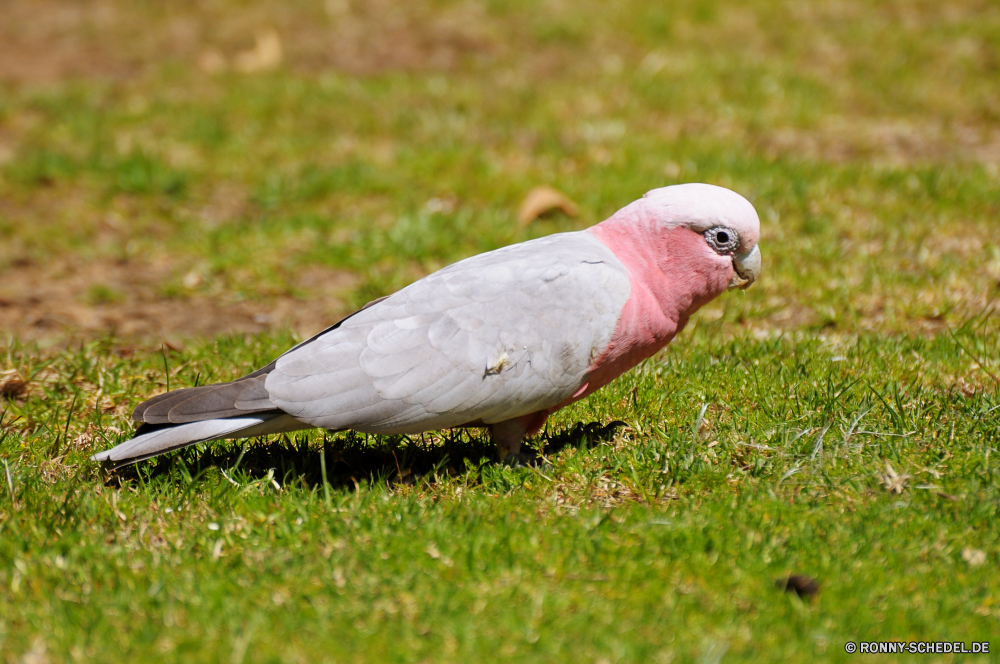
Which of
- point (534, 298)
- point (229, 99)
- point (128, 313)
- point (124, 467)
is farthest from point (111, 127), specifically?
point (534, 298)

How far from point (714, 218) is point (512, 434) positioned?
1.00 m

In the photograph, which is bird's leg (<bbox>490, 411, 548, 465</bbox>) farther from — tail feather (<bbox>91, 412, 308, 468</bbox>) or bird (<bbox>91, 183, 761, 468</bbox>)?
tail feather (<bbox>91, 412, 308, 468</bbox>)

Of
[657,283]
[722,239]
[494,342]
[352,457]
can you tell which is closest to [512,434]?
[494,342]

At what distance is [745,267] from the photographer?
122 inches

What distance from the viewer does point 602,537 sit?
8.58 feet

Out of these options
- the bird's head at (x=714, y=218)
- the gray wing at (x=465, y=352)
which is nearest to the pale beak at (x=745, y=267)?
the bird's head at (x=714, y=218)

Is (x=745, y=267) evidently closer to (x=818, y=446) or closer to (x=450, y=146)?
(x=818, y=446)

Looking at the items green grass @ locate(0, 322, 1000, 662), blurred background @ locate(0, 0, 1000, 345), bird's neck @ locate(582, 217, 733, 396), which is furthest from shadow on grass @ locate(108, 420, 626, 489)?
Answer: blurred background @ locate(0, 0, 1000, 345)

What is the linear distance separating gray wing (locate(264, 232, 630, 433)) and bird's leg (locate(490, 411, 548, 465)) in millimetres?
129

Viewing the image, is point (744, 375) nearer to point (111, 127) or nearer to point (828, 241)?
point (828, 241)

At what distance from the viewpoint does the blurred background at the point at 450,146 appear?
4.75 metres

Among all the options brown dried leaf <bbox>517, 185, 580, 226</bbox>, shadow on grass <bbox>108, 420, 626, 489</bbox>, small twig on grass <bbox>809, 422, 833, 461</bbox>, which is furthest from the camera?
brown dried leaf <bbox>517, 185, 580, 226</bbox>

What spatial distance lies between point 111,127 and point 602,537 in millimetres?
5308

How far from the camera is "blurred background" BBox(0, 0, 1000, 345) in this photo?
4746mm
